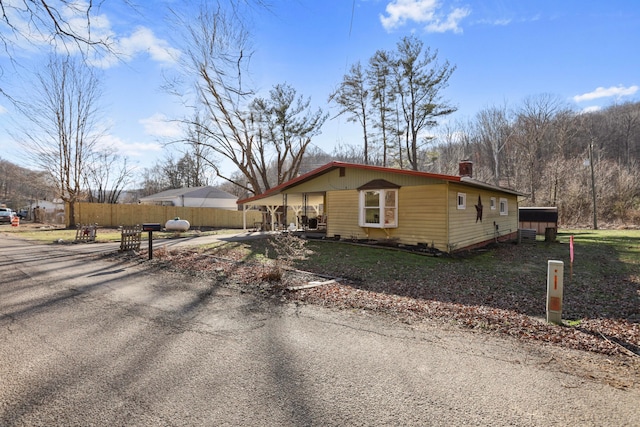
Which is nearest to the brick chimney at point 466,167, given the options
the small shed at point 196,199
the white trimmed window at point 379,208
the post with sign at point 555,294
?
the white trimmed window at point 379,208

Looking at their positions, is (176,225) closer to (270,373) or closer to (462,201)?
(462,201)

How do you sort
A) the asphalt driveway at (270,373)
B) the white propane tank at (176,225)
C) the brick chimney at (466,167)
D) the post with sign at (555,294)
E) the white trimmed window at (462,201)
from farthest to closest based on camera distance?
the white propane tank at (176,225) < the brick chimney at (466,167) < the white trimmed window at (462,201) < the post with sign at (555,294) < the asphalt driveway at (270,373)

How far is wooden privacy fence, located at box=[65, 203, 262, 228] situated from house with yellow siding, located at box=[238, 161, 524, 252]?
1542 cm

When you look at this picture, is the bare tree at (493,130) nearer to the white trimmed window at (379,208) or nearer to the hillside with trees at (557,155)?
the hillside with trees at (557,155)

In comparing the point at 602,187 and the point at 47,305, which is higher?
the point at 602,187

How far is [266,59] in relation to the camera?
756 centimetres

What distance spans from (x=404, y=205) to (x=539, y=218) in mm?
13524

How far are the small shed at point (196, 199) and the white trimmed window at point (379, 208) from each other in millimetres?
24430

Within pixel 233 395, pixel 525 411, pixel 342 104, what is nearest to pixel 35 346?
pixel 233 395

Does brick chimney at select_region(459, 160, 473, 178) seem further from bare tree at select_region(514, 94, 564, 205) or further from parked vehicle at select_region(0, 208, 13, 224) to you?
parked vehicle at select_region(0, 208, 13, 224)

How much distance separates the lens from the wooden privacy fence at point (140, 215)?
24.9 m

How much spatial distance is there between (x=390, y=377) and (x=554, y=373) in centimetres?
151

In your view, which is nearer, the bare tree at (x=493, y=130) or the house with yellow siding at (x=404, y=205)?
the house with yellow siding at (x=404, y=205)

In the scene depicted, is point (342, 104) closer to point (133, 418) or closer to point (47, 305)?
point (47, 305)
